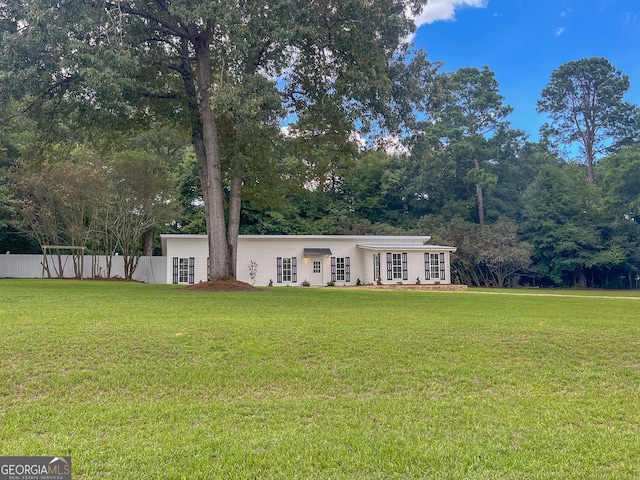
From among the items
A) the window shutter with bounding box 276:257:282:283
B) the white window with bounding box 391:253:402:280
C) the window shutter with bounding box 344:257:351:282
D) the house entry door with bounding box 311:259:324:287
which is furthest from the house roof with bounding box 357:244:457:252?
the window shutter with bounding box 276:257:282:283

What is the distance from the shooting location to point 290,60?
13203 millimetres

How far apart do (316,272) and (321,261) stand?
2.00 ft

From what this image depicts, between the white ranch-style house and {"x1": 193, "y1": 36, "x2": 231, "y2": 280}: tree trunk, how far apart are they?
8.64m

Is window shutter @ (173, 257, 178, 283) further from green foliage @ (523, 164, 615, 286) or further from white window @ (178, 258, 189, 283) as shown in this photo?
green foliage @ (523, 164, 615, 286)

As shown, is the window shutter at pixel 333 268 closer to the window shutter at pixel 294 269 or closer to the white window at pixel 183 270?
the window shutter at pixel 294 269

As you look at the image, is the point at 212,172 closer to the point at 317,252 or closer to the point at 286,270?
the point at 317,252

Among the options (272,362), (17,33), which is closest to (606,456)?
(272,362)

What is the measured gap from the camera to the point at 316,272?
23.4 metres

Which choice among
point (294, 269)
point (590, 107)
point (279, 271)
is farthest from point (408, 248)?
point (590, 107)

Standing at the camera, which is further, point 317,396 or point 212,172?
point 212,172

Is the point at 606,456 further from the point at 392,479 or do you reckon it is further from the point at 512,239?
the point at 512,239

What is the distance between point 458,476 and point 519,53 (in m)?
25.1

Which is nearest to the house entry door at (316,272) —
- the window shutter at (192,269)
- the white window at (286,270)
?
the white window at (286,270)

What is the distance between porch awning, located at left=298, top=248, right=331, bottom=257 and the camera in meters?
22.8
